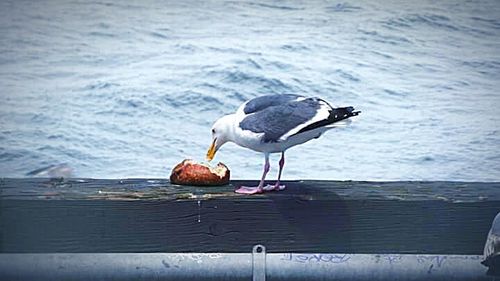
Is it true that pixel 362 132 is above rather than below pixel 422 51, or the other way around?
below

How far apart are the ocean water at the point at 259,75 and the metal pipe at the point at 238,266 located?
2.83ft

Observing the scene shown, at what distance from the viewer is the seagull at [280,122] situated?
2.11 m

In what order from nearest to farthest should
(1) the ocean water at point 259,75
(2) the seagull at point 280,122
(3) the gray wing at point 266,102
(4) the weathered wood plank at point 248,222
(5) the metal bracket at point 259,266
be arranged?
1. (5) the metal bracket at point 259,266
2. (4) the weathered wood plank at point 248,222
3. (2) the seagull at point 280,122
4. (3) the gray wing at point 266,102
5. (1) the ocean water at point 259,75

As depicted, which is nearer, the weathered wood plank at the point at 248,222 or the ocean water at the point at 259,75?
the weathered wood plank at the point at 248,222

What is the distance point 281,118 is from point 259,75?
705 mm

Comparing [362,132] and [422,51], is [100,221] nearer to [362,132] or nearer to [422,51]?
[362,132]

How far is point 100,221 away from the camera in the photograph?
193 cm

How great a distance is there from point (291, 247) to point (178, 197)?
0.28m

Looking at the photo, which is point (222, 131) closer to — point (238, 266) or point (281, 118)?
point (281, 118)

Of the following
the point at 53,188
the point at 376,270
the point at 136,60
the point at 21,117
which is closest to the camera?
the point at 376,270

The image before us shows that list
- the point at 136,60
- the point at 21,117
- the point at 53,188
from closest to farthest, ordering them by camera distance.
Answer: the point at 53,188
the point at 21,117
the point at 136,60

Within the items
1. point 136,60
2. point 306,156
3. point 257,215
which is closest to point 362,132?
point 306,156

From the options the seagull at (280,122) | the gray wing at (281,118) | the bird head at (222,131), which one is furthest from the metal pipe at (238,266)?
the bird head at (222,131)

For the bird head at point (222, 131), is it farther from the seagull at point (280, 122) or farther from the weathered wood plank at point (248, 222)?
the weathered wood plank at point (248, 222)
